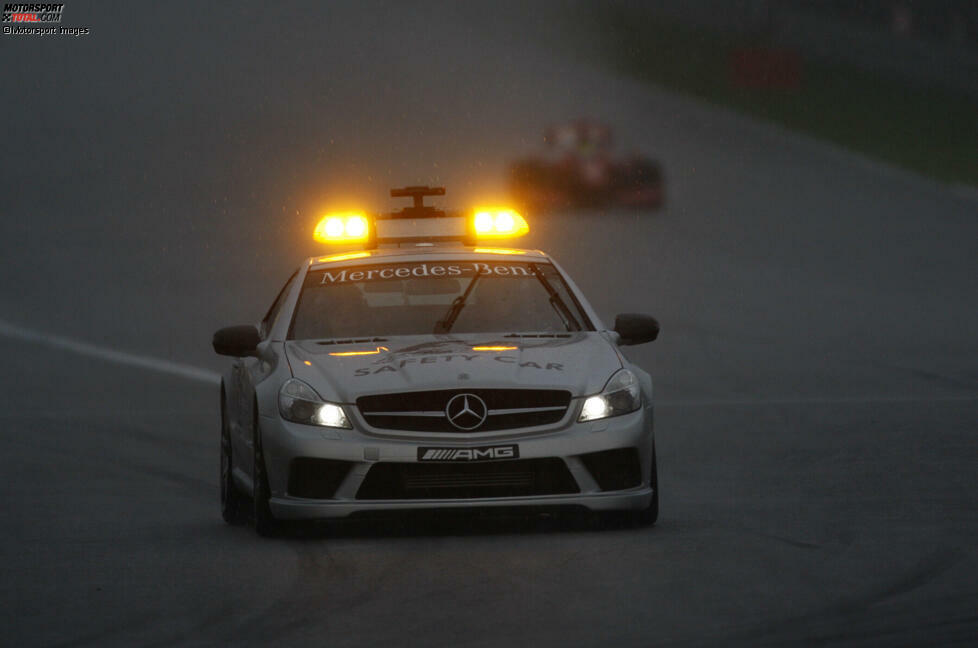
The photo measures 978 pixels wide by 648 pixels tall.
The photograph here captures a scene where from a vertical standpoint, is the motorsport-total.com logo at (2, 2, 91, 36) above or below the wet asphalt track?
above

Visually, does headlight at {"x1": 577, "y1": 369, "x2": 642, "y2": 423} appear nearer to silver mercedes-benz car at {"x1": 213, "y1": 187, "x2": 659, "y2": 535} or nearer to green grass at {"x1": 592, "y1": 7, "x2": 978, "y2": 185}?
silver mercedes-benz car at {"x1": 213, "y1": 187, "x2": 659, "y2": 535}

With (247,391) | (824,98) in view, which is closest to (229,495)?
(247,391)

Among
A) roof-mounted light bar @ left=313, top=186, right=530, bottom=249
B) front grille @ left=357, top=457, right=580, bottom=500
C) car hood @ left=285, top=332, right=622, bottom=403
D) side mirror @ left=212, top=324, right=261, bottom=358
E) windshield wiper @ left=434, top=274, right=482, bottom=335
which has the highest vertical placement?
roof-mounted light bar @ left=313, top=186, right=530, bottom=249

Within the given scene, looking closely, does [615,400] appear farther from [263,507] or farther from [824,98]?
[824,98]

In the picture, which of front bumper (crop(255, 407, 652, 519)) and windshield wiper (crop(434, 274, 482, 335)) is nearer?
front bumper (crop(255, 407, 652, 519))

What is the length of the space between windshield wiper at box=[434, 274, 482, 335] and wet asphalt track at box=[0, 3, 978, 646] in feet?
2.72

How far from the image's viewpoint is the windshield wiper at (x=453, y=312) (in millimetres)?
10234

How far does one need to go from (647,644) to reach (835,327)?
14.4 m

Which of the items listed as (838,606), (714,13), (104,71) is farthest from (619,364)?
(714,13)

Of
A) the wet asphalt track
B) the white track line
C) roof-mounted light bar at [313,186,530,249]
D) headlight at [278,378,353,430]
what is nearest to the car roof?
roof-mounted light bar at [313,186,530,249]

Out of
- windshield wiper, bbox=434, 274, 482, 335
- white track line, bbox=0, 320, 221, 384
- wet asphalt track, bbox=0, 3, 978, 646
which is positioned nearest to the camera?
wet asphalt track, bbox=0, 3, 978, 646

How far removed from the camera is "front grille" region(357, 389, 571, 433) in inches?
362

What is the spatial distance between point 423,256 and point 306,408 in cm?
171

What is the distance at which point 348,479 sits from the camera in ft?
30.1
